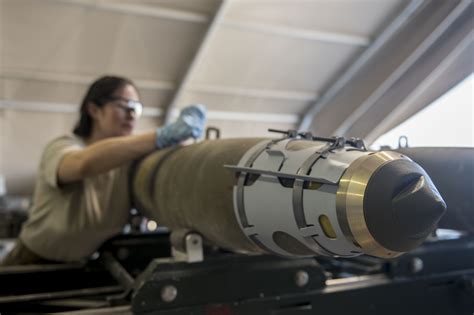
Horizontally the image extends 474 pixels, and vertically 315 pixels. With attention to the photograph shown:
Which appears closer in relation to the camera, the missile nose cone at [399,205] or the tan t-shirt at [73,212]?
the missile nose cone at [399,205]

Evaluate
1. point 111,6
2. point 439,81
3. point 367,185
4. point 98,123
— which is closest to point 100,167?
point 98,123

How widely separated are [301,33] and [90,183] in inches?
113

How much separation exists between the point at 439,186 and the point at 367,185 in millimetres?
347

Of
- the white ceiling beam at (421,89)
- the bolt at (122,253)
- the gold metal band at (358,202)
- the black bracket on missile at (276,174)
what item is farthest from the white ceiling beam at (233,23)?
the gold metal band at (358,202)

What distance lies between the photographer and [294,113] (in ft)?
A: 14.7

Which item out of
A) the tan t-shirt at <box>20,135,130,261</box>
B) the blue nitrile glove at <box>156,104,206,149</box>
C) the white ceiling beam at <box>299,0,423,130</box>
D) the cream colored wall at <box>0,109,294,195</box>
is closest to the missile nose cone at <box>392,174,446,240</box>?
the blue nitrile glove at <box>156,104,206,149</box>

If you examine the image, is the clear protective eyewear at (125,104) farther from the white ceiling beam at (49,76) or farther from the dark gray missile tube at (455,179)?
the white ceiling beam at (49,76)

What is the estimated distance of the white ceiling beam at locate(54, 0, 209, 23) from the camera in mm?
3182

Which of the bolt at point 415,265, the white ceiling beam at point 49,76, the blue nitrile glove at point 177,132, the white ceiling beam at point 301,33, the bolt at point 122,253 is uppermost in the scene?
the white ceiling beam at point 301,33

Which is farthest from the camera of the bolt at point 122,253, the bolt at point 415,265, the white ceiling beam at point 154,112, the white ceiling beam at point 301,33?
the white ceiling beam at point 154,112

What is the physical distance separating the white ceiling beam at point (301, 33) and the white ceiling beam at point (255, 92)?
24.7 inches

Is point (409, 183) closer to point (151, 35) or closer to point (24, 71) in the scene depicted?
point (151, 35)

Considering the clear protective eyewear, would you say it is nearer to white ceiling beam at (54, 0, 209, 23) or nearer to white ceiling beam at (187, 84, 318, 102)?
white ceiling beam at (54, 0, 209, 23)

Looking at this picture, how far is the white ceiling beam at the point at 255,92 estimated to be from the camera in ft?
13.7
